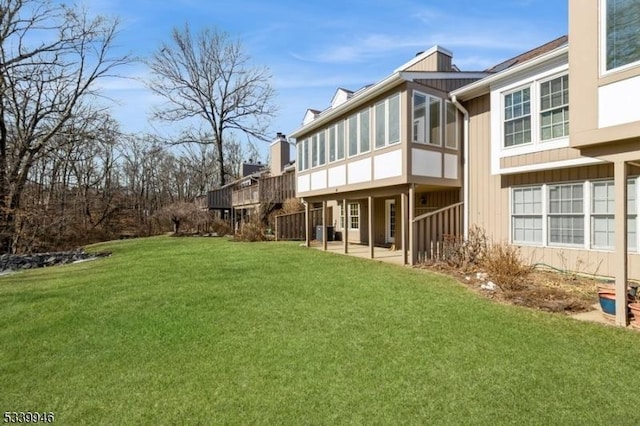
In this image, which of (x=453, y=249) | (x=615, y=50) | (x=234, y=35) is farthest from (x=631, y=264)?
(x=234, y=35)

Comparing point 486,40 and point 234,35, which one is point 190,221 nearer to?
point 234,35

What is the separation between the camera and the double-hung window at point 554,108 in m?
8.00

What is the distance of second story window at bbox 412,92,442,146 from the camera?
10.2 m

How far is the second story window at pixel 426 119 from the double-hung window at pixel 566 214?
11.0 ft

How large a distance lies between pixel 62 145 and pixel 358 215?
55.3 feet

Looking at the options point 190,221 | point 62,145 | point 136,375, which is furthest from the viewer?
point 190,221

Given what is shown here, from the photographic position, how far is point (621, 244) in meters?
4.98

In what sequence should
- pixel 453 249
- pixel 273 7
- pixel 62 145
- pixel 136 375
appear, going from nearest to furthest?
pixel 136 375
pixel 453 249
pixel 273 7
pixel 62 145

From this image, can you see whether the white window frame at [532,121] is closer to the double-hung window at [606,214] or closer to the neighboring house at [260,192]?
the double-hung window at [606,214]

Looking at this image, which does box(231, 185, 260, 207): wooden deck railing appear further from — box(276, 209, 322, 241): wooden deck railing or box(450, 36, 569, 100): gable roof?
box(450, 36, 569, 100): gable roof

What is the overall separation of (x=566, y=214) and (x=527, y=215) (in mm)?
957

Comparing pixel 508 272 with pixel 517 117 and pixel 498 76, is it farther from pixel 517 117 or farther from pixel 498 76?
pixel 498 76

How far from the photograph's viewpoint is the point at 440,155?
10.6 metres

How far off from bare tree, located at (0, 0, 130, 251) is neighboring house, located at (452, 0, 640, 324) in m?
21.0
